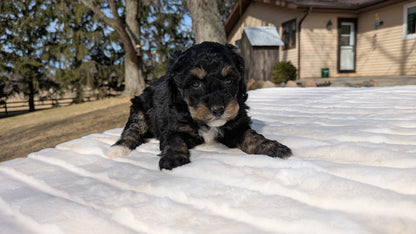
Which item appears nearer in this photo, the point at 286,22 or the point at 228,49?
the point at 228,49

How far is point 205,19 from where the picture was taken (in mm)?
9453

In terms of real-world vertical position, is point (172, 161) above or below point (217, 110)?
below

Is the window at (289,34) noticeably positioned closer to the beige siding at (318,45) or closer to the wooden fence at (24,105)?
the beige siding at (318,45)

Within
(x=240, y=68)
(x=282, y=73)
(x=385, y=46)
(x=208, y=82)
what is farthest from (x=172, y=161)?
(x=385, y=46)

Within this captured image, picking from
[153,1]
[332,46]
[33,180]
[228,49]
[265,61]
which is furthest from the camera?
[153,1]

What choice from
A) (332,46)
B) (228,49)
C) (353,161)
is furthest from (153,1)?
(353,161)

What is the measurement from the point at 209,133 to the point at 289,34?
52.9 feet

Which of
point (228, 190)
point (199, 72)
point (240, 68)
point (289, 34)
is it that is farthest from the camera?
point (289, 34)

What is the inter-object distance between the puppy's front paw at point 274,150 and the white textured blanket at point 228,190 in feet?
0.33

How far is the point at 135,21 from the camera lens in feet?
55.1

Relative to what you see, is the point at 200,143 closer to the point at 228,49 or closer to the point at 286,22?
the point at 228,49

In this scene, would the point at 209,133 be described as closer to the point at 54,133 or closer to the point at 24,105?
A: the point at 54,133

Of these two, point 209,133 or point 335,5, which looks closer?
point 209,133

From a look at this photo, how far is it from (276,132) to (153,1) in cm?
1723
